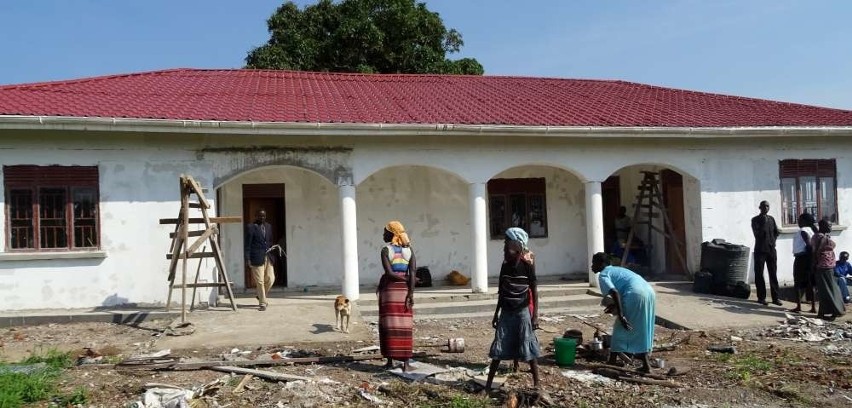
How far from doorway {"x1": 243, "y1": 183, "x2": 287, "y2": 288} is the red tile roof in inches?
61.6

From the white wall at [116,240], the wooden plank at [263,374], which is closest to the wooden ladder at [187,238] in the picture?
the white wall at [116,240]

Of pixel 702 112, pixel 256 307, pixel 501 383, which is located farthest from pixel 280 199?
pixel 702 112

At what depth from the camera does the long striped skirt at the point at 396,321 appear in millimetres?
6191

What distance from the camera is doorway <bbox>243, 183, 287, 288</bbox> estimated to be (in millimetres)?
11477

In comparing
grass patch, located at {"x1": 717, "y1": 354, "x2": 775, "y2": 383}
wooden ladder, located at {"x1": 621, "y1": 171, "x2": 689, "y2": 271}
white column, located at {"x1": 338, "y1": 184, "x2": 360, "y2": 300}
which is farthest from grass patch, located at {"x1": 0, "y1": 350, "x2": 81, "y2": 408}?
wooden ladder, located at {"x1": 621, "y1": 171, "x2": 689, "y2": 271}

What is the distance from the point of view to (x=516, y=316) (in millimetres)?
5488

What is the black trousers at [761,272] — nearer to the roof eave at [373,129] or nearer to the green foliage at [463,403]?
the roof eave at [373,129]

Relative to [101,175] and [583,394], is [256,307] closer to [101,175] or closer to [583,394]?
[101,175]

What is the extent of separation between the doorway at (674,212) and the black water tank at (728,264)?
128 cm

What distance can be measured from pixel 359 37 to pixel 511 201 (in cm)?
1152

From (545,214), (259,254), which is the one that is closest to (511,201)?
(545,214)

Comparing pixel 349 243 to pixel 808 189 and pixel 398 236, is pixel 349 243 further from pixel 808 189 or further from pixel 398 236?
pixel 808 189

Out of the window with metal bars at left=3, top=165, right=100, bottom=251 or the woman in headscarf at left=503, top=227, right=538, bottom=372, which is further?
the window with metal bars at left=3, top=165, right=100, bottom=251

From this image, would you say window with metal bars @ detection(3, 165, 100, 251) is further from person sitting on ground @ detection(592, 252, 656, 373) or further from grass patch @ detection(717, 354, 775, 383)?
grass patch @ detection(717, 354, 775, 383)
